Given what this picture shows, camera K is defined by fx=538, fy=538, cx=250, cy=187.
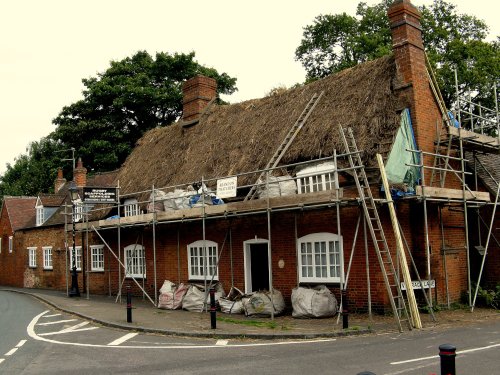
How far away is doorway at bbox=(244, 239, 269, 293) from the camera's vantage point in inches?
688

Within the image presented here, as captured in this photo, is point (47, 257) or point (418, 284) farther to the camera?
point (47, 257)

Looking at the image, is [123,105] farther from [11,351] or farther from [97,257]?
[11,351]

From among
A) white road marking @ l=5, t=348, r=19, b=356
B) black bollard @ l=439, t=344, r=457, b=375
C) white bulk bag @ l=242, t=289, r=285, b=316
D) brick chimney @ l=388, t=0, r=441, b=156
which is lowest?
white road marking @ l=5, t=348, r=19, b=356

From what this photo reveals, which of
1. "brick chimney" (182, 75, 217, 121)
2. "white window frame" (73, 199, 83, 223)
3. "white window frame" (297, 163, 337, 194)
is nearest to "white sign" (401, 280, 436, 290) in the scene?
"white window frame" (297, 163, 337, 194)

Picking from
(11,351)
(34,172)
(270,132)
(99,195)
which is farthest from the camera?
(34,172)

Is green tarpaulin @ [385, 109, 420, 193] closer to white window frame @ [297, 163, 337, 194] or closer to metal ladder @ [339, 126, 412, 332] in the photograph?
metal ladder @ [339, 126, 412, 332]

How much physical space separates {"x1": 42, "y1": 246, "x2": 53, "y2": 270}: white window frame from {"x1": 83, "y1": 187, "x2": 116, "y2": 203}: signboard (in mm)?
12201

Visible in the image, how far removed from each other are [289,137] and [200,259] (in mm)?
5411

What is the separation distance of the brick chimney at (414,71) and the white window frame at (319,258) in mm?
3877

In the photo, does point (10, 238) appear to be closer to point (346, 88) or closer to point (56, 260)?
point (56, 260)

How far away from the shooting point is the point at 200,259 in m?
19.2

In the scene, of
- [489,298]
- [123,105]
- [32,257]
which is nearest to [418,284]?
[489,298]

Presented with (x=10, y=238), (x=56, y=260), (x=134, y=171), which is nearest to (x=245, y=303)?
(x=134, y=171)

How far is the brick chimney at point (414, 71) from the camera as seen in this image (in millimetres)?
15727
